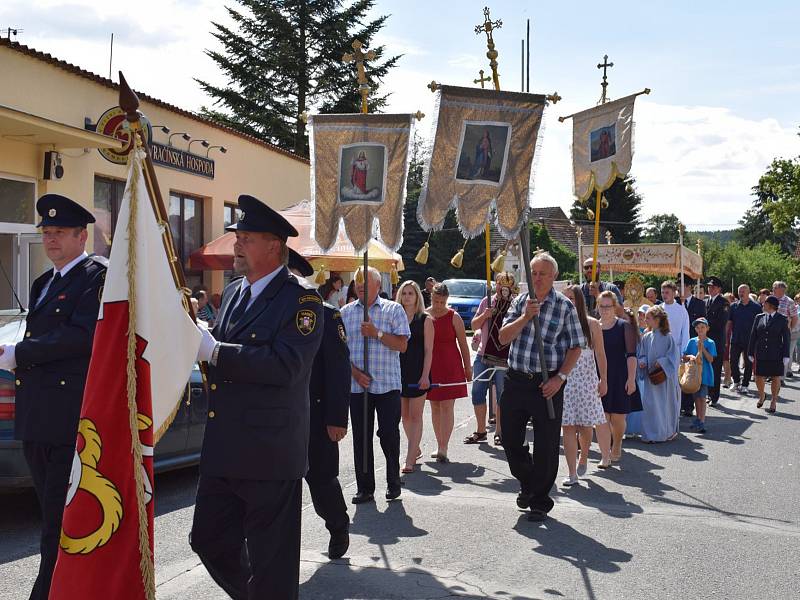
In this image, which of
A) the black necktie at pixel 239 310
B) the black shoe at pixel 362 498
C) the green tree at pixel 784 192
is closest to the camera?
the black necktie at pixel 239 310

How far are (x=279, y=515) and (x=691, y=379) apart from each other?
9.03m

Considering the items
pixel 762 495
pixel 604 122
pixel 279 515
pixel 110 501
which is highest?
pixel 604 122

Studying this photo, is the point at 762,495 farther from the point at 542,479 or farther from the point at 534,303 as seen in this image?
the point at 534,303

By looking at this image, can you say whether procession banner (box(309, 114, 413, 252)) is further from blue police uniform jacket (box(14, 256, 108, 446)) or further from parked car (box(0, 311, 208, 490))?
blue police uniform jacket (box(14, 256, 108, 446))

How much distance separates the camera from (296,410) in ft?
13.2

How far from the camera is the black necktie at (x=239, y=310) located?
405cm

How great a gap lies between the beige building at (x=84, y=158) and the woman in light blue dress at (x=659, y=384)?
7.23m

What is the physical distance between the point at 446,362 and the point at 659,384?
3.01m

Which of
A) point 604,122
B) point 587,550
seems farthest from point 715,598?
point 604,122

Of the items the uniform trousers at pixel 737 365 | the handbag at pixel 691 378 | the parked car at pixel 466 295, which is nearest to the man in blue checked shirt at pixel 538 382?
the handbag at pixel 691 378

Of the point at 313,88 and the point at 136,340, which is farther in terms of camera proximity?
the point at 313,88

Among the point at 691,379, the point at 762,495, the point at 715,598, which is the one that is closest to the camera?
the point at 715,598

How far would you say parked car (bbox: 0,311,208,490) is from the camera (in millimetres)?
6152

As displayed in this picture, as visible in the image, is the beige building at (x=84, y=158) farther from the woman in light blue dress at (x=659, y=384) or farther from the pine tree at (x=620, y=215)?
the pine tree at (x=620, y=215)
